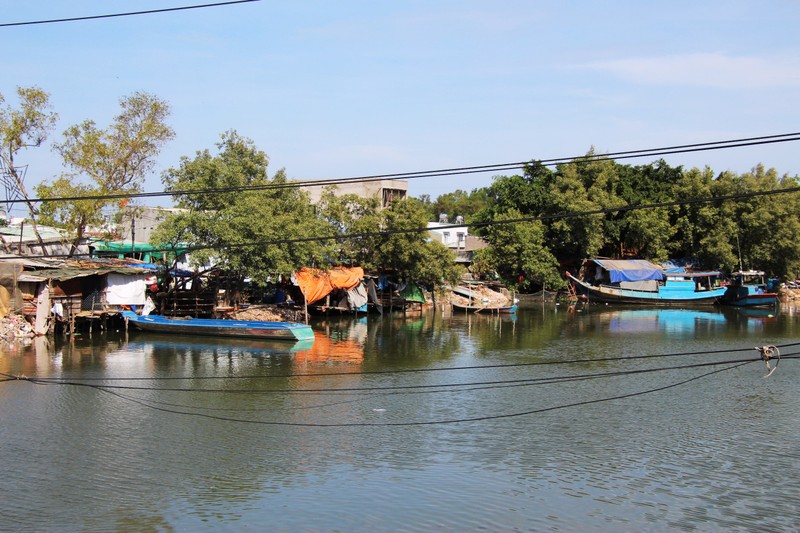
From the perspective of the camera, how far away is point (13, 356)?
23031mm

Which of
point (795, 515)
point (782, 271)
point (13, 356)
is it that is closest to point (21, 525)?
point (795, 515)

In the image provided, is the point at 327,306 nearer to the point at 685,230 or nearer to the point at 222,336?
the point at 222,336

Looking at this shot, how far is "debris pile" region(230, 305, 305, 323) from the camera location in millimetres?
31927

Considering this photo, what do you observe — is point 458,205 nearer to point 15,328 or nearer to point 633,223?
point 633,223

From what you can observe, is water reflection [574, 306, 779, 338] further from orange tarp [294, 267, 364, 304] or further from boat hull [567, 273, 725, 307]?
orange tarp [294, 267, 364, 304]

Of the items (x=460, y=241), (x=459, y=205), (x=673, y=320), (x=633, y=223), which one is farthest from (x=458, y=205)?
(x=673, y=320)

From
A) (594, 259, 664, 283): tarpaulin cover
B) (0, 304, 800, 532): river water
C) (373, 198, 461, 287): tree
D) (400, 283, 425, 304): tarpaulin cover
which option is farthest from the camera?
(594, 259, 664, 283): tarpaulin cover

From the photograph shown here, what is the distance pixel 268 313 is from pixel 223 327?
14.3ft

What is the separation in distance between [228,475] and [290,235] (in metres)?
17.4

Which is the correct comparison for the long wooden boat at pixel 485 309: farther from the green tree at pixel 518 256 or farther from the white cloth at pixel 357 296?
the white cloth at pixel 357 296

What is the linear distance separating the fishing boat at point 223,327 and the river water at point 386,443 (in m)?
1.80

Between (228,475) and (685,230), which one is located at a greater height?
(685,230)

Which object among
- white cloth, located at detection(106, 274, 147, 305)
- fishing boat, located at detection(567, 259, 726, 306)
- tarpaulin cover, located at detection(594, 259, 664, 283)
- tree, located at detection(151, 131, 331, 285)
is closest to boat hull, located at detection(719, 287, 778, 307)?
fishing boat, located at detection(567, 259, 726, 306)

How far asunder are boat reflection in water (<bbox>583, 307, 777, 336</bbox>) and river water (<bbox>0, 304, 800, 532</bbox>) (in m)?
9.16
